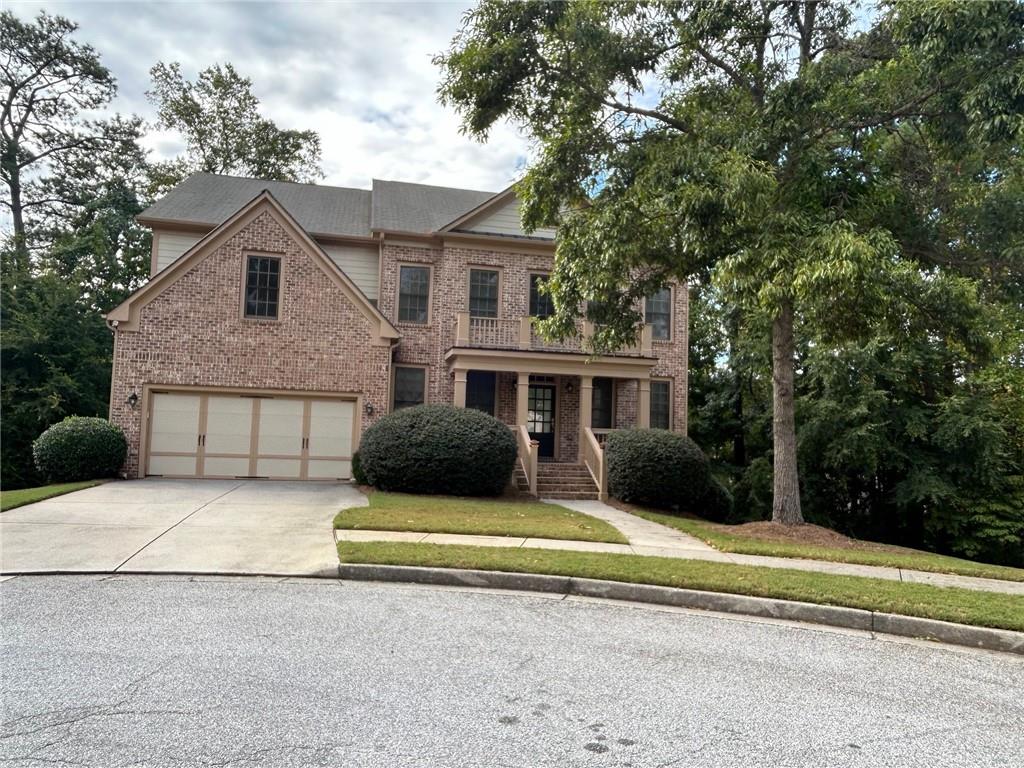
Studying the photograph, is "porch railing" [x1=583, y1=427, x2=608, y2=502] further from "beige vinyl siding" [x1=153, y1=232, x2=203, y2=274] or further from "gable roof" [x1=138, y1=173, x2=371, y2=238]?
"beige vinyl siding" [x1=153, y1=232, x2=203, y2=274]

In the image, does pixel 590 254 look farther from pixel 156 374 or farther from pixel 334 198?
pixel 334 198

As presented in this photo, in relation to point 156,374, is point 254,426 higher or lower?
lower

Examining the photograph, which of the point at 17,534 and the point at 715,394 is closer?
the point at 17,534

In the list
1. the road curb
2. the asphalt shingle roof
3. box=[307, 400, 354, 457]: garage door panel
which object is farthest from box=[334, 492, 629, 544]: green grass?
the asphalt shingle roof

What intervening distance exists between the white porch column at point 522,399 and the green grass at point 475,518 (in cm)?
361

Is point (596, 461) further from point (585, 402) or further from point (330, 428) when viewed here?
point (330, 428)

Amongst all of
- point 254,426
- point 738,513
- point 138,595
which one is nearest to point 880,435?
point 738,513

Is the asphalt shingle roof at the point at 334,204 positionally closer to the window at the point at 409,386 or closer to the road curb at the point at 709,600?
the window at the point at 409,386

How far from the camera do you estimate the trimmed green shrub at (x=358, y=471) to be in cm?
1599

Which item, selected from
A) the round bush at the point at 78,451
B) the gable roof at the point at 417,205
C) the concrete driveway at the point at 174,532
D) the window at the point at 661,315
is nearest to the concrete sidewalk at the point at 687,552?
the concrete driveway at the point at 174,532

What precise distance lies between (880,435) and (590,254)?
9.13 meters

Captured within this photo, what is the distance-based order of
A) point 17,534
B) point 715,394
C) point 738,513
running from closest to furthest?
point 17,534 < point 738,513 < point 715,394

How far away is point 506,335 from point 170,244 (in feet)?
31.0

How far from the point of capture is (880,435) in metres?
16.9
